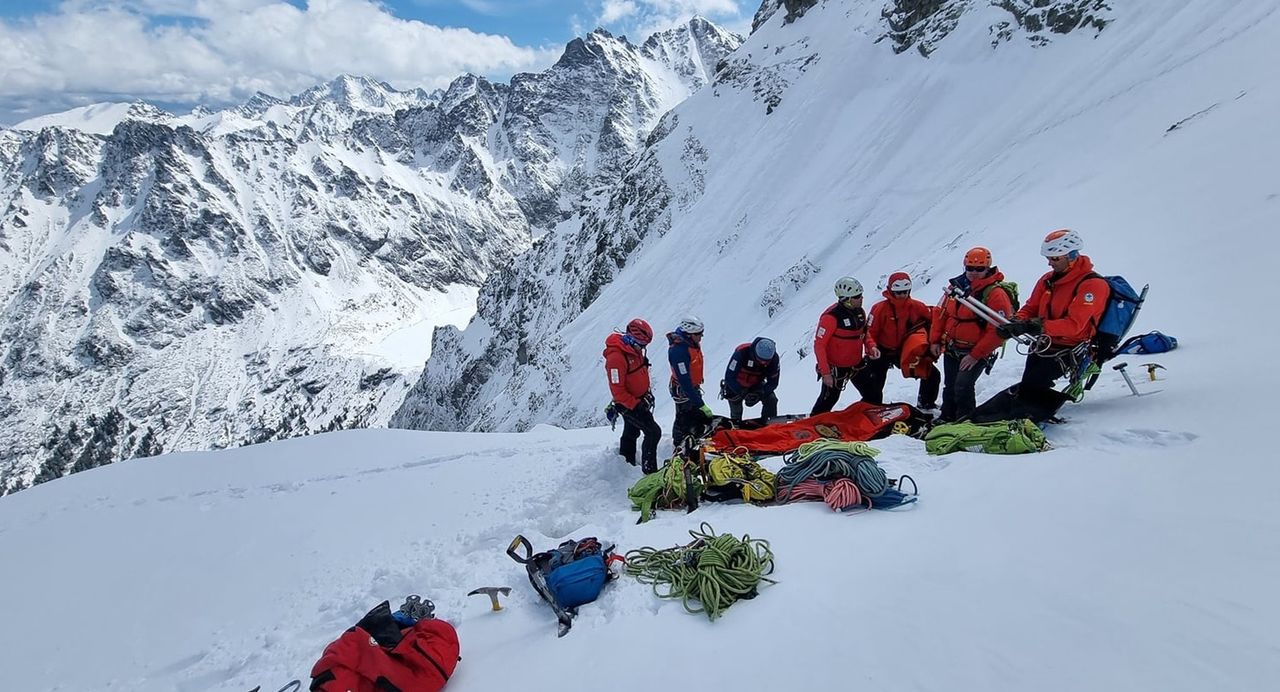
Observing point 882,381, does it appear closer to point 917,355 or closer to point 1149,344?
point 917,355

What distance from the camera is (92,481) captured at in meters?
8.01

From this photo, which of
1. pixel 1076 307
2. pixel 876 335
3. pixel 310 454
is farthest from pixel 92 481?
pixel 1076 307

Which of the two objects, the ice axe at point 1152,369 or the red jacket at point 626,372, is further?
the red jacket at point 626,372

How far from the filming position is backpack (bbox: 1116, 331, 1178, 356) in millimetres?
6711

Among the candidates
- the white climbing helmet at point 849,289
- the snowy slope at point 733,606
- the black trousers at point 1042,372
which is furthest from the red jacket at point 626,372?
the black trousers at point 1042,372

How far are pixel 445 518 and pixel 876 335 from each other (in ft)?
19.0

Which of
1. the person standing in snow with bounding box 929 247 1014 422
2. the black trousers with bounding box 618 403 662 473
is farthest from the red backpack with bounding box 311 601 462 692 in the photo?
the person standing in snow with bounding box 929 247 1014 422

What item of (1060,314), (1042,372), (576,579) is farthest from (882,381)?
(576,579)

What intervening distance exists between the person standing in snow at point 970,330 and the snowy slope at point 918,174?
3.93 ft

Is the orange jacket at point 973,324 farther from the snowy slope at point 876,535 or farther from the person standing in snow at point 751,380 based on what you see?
the person standing in snow at point 751,380

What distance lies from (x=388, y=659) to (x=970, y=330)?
6.52 metres

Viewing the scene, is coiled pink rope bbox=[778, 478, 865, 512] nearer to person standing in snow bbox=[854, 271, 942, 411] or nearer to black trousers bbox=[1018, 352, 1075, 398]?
black trousers bbox=[1018, 352, 1075, 398]

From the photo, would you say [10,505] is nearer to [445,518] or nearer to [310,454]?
[310,454]

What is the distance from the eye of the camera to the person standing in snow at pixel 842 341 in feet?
26.3
